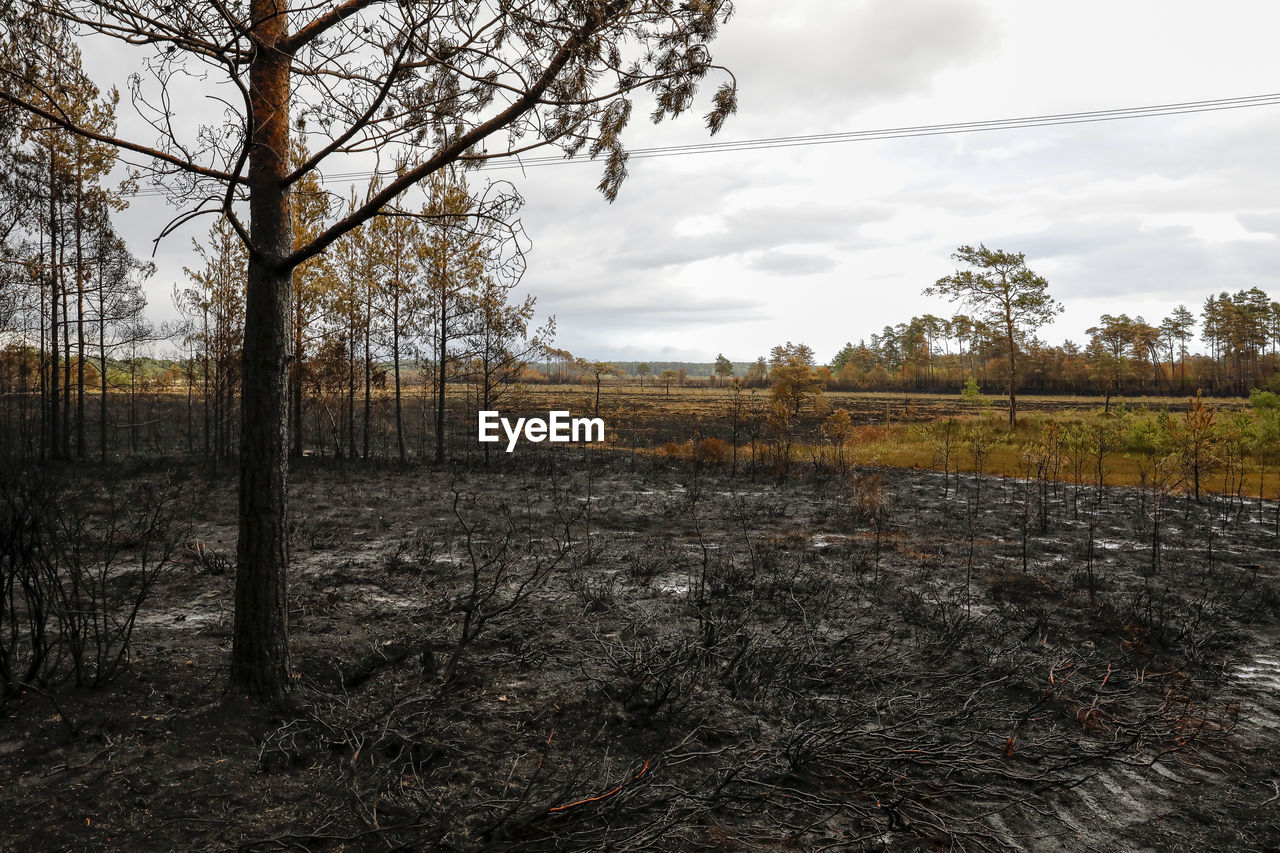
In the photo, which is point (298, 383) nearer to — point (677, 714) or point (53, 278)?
point (53, 278)

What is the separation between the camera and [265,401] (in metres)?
3.94

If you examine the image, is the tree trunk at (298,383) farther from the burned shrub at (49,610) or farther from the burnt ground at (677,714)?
the burned shrub at (49,610)

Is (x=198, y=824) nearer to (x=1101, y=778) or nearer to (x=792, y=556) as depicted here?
(x=1101, y=778)

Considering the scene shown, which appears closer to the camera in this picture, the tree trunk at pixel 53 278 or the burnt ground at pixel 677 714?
the burnt ground at pixel 677 714

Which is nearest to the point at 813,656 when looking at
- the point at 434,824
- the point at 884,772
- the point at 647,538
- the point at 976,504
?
the point at 884,772

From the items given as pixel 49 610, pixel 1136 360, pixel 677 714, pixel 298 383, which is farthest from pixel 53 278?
pixel 1136 360

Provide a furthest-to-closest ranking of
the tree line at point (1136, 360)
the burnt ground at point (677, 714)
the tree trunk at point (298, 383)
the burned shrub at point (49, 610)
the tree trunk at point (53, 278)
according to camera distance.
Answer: the tree line at point (1136, 360), the tree trunk at point (298, 383), the tree trunk at point (53, 278), the burned shrub at point (49, 610), the burnt ground at point (677, 714)

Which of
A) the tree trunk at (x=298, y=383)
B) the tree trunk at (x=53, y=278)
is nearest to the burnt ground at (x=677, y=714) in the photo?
the tree trunk at (x=298, y=383)

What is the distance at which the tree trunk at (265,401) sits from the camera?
394 cm

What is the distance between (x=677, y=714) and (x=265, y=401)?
3.33 meters

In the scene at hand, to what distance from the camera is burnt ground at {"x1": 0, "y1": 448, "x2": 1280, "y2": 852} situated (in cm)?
317

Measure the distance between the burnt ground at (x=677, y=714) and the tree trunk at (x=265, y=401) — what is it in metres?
0.39

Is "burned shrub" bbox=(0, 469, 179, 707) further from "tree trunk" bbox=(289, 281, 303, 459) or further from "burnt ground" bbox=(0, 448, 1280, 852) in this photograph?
"tree trunk" bbox=(289, 281, 303, 459)

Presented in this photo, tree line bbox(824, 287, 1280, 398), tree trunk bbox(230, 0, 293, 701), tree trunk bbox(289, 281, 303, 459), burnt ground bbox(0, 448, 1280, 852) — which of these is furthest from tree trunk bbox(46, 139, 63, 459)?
tree line bbox(824, 287, 1280, 398)
